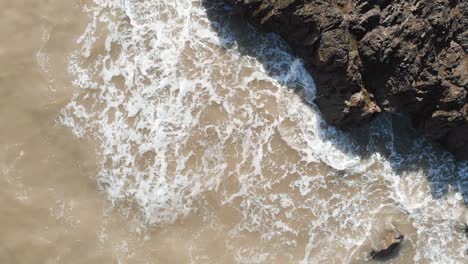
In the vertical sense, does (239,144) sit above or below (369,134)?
below

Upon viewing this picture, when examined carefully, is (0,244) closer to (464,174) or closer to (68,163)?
(68,163)

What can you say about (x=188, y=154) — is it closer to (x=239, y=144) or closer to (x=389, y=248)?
(x=239, y=144)

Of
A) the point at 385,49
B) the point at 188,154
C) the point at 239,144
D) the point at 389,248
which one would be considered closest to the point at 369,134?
the point at 385,49

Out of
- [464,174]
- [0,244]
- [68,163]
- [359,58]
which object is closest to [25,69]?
[68,163]

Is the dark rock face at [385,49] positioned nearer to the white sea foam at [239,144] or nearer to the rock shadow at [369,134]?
the rock shadow at [369,134]

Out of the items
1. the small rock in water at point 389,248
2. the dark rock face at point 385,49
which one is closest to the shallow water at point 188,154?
the small rock in water at point 389,248

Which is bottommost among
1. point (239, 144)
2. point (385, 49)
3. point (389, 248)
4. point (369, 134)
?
point (389, 248)

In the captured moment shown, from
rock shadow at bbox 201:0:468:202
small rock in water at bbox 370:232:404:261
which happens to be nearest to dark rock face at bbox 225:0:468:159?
rock shadow at bbox 201:0:468:202
